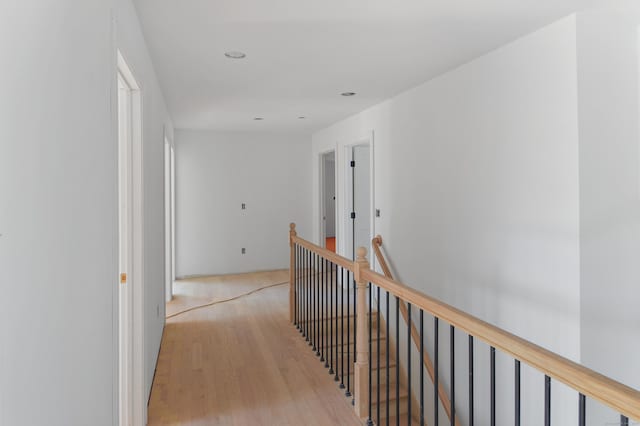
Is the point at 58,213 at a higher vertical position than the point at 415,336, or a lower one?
higher

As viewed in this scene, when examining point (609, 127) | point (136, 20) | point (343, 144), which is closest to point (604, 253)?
point (609, 127)

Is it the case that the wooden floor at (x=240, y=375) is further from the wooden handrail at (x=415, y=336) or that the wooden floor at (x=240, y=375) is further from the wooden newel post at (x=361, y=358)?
the wooden handrail at (x=415, y=336)

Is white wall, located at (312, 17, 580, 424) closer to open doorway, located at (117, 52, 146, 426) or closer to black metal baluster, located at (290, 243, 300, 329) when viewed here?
black metal baluster, located at (290, 243, 300, 329)

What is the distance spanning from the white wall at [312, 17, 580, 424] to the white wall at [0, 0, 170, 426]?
241cm

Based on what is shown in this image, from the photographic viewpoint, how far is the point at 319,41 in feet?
9.16

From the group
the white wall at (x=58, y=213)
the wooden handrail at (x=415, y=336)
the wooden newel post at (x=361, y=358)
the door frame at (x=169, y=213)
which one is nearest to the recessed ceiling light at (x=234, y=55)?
the white wall at (x=58, y=213)

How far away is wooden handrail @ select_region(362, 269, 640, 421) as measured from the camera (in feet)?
3.18

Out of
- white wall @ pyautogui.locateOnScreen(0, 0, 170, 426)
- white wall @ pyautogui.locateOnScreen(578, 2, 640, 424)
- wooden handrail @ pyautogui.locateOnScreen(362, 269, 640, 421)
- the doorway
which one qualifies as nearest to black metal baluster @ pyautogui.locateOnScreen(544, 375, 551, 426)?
wooden handrail @ pyautogui.locateOnScreen(362, 269, 640, 421)

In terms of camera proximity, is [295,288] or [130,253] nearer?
[130,253]

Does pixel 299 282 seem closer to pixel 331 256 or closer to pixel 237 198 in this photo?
pixel 331 256

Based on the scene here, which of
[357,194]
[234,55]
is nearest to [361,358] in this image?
[234,55]

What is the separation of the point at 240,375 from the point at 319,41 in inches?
96.2

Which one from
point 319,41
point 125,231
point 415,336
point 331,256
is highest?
point 319,41

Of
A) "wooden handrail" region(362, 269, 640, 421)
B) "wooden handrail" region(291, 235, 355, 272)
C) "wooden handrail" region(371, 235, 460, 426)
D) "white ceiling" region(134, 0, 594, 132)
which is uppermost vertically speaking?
"white ceiling" region(134, 0, 594, 132)
